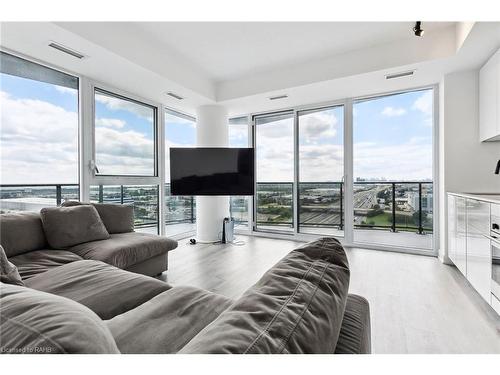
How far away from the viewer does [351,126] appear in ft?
13.4

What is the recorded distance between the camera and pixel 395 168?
155 inches

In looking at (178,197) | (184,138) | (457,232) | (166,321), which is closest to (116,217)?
(178,197)

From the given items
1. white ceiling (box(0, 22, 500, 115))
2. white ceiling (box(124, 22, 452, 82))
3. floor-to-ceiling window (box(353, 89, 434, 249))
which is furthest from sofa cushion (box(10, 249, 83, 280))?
floor-to-ceiling window (box(353, 89, 434, 249))

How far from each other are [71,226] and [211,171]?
2.13m

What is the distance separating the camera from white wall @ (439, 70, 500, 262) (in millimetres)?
2979

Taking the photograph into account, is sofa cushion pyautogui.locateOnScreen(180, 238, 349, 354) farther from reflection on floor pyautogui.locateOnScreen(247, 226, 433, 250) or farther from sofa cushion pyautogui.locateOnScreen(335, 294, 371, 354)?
reflection on floor pyautogui.locateOnScreen(247, 226, 433, 250)

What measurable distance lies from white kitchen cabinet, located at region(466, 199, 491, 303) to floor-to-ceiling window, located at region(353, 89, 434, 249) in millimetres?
1495

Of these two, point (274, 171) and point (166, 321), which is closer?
point (166, 321)

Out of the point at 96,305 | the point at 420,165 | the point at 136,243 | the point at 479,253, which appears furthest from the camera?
the point at 420,165

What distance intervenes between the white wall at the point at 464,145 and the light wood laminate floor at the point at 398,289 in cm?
74

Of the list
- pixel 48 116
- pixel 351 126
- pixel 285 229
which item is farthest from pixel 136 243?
pixel 351 126

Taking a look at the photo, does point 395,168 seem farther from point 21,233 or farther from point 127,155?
point 21,233
